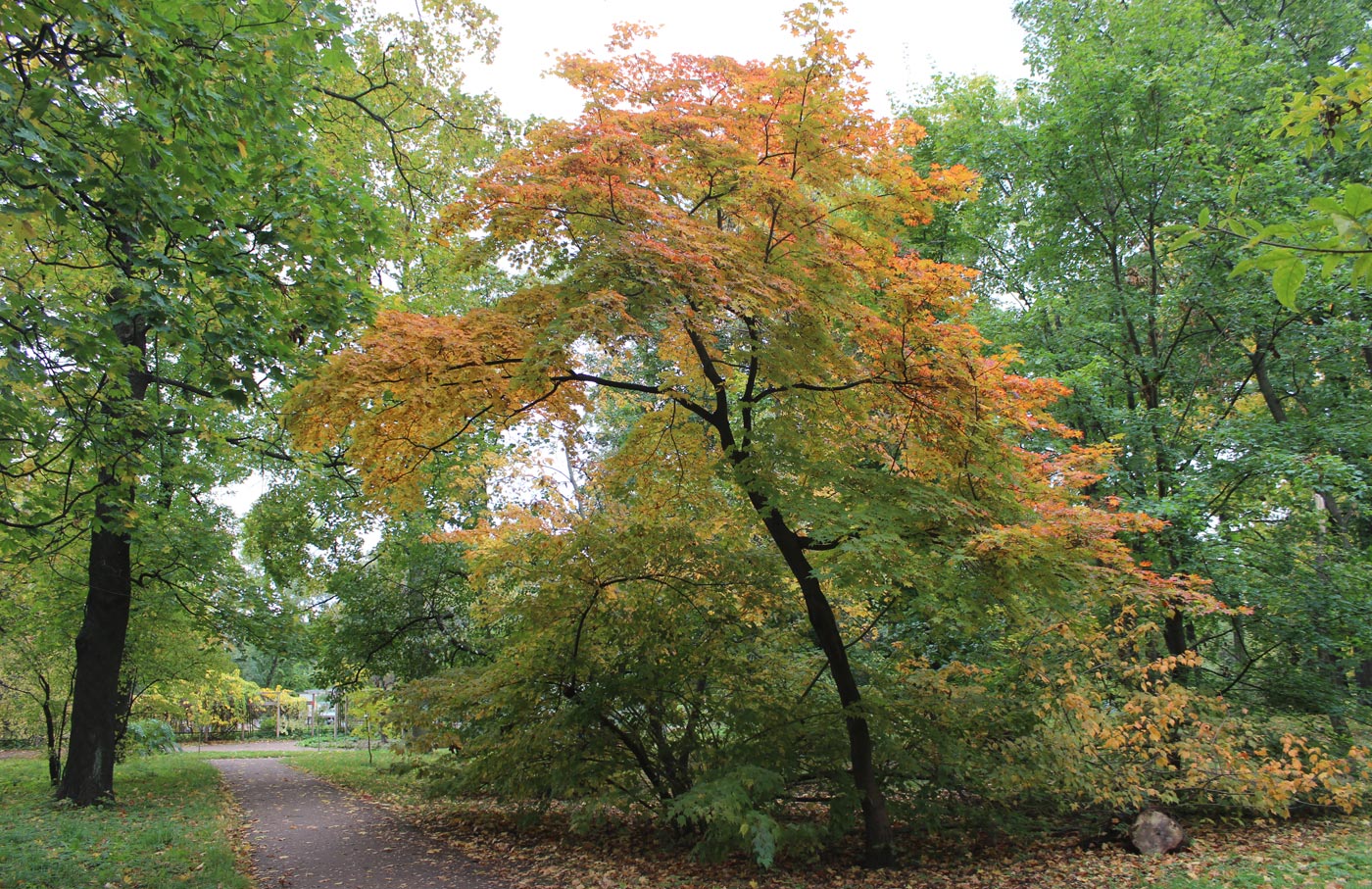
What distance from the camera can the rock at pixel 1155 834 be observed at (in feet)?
21.8

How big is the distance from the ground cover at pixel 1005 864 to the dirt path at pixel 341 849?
0.48 metres

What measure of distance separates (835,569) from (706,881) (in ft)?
10.6

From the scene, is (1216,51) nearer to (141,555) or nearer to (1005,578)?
(1005,578)

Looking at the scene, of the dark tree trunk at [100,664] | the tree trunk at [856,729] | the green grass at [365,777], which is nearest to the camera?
the tree trunk at [856,729]

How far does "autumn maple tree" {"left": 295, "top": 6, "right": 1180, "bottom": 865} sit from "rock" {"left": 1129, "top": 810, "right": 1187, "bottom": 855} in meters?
2.33

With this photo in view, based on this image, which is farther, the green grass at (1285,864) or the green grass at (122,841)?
the green grass at (122,841)

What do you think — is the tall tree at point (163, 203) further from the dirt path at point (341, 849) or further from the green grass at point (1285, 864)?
the green grass at point (1285, 864)

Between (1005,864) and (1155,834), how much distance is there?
1.39m

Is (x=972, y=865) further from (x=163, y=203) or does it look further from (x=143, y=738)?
(x=143, y=738)

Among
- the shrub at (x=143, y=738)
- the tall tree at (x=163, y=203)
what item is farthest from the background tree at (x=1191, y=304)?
the shrub at (x=143, y=738)

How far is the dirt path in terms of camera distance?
655cm

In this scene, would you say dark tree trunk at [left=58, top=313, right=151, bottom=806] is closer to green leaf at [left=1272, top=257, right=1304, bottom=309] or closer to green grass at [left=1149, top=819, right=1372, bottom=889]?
green leaf at [left=1272, top=257, right=1304, bottom=309]

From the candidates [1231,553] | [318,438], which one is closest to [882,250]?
[318,438]

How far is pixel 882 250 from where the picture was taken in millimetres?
5836
